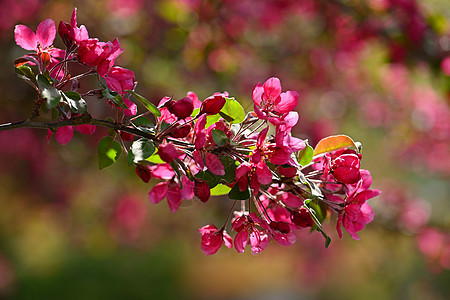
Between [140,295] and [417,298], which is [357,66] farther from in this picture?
[140,295]

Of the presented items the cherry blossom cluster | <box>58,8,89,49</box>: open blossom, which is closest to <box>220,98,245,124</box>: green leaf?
the cherry blossom cluster

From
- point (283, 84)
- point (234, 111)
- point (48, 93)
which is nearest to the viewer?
point (48, 93)

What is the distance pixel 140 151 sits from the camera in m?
0.59

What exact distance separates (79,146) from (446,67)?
5.62ft

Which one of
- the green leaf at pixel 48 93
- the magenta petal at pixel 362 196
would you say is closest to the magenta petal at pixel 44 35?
the green leaf at pixel 48 93

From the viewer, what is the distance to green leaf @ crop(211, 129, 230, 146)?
A: 2.08 feet

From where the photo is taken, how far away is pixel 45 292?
19.2ft

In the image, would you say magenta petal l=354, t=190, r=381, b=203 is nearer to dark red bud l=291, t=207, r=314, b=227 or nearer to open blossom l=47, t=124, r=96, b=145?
dark red bud l=291, t=207, r=314, b=227

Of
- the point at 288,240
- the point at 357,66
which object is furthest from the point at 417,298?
the point at 288,240

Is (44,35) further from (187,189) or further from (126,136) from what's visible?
(187,189)

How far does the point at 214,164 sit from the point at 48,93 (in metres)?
0.21

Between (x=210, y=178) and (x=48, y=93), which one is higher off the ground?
(x=48, y=93)

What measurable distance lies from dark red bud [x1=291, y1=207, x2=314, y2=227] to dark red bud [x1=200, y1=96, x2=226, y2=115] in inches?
6.8

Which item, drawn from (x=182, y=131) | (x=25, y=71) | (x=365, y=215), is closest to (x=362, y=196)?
(x=365, y=215)
